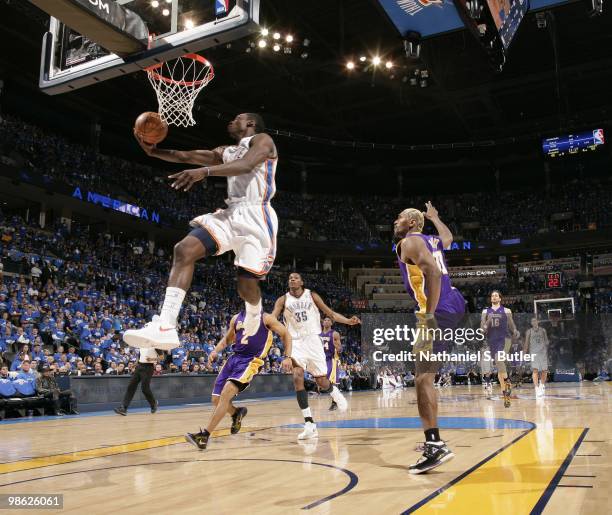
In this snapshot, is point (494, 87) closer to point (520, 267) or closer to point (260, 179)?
point (520, 267)

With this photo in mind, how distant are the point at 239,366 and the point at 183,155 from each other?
2.52 metres

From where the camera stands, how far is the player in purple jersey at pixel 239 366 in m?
5.46

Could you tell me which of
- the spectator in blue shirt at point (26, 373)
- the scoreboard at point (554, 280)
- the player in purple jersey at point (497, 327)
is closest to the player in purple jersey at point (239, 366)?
the player in purple jersey at point (497, 327)

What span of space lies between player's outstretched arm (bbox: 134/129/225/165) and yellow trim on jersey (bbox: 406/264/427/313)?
5.67 ft

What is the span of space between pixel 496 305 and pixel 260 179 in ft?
27.7

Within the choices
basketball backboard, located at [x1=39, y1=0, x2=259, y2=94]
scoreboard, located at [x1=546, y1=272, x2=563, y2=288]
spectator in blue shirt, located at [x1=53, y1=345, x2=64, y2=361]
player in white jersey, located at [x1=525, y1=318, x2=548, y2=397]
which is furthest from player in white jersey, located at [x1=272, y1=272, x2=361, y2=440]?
scoreboard, located at [x1=546, y1=272, x2=563, y2=288]

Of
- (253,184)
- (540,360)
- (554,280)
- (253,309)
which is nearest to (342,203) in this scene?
(554,280)

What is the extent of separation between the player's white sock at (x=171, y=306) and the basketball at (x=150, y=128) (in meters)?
1.11

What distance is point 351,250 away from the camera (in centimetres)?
3519

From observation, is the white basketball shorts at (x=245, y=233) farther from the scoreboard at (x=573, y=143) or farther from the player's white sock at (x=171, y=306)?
the scoreboard at (x=573, y=143)

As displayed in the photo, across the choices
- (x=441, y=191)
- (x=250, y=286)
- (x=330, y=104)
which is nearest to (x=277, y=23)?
(x=330, y=104)

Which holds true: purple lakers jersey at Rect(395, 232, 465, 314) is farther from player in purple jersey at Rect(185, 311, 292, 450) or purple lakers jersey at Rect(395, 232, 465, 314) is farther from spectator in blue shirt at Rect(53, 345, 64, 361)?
spectator in blue shirt at Rect(53, 345, 64, 361)

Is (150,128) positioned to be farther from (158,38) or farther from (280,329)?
(280,329)

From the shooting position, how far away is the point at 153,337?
3.55 m
